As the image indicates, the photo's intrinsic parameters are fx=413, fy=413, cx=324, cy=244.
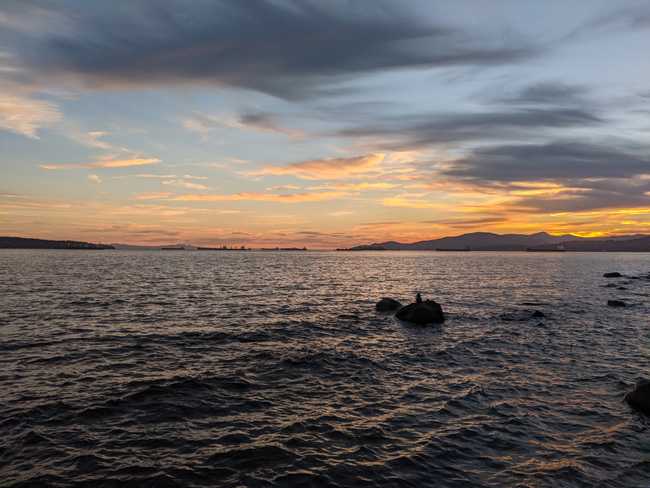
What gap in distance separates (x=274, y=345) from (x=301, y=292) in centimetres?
3414

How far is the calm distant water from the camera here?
499 inches

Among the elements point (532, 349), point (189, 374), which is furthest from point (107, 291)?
point (532, 349)

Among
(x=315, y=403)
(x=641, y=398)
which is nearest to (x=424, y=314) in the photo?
(x=641, y=398)

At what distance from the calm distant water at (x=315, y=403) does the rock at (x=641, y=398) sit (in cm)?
60

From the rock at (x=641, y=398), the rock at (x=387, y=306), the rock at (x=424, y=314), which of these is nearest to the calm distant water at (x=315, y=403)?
the rock at (x=641, y=398)

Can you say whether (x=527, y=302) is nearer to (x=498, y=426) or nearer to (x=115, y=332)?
(x=498, y=426)

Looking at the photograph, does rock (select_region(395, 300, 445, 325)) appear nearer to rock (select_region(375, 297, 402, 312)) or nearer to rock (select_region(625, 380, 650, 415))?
rock (select_region(375, 297, 402, 312))

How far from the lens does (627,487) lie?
39.2ft

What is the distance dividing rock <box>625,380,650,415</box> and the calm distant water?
0.60 m

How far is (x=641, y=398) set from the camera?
1783 centimetres

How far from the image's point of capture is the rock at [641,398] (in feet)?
57.6

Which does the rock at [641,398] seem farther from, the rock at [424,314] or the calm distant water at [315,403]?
the rock at [424,314]

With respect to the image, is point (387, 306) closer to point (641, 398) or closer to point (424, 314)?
point (424, 314)

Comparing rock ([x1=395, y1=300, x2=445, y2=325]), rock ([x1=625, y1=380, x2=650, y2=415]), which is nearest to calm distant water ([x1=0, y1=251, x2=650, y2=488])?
rock ([x1=625, y1=380, x2=650, y2=415])
